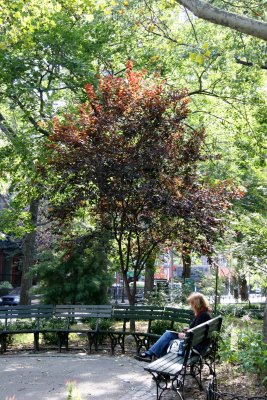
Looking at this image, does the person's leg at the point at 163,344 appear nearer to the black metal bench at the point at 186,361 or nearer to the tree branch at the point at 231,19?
the black metal bench at the point at 186,361

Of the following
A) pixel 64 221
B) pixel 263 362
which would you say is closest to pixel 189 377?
pixel 263 362

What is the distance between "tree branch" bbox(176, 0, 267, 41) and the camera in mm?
5064

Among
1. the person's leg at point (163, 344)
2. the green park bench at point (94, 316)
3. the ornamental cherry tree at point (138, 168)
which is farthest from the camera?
the ornamental cherry tree at point (138, 168)

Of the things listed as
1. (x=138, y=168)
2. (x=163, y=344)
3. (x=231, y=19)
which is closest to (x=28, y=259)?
(x=138, y=168)

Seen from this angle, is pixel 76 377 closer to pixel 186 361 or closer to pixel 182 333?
pixel 182 333

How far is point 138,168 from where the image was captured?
410 inches

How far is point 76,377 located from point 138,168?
4299mm

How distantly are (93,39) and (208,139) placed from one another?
17.4ft

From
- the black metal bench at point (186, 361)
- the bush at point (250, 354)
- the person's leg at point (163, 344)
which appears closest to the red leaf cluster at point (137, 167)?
the person's leg at point (163, 344)

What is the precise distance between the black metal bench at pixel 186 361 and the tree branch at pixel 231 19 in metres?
3.43

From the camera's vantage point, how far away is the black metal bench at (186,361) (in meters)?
6.23

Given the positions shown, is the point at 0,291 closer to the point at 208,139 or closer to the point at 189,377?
the point at 208,139

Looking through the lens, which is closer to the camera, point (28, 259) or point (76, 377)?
point (76, 377)

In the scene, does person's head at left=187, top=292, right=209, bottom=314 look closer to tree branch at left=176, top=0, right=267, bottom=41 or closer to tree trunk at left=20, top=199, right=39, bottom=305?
tree branch at left=176, top=0, right=267, bottom=41
